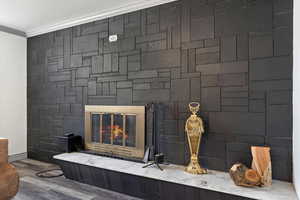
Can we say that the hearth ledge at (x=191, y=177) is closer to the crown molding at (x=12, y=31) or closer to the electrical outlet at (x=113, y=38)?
the electrical outlet at (x=113, y=38)

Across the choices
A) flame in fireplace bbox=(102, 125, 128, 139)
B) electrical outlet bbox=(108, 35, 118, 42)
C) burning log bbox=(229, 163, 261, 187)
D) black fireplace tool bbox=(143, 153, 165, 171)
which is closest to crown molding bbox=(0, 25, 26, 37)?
electrical outlet bbox=(108, 35, 118, 42)

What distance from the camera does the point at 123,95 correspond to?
118 inches

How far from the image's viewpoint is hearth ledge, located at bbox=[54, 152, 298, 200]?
5.82 ft

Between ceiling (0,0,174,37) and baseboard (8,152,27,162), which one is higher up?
ceiling (0,0,174,37)

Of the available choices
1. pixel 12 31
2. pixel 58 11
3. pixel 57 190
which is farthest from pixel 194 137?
pixel 12 31

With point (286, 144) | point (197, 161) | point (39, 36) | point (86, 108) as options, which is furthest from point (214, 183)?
point (39, 36)

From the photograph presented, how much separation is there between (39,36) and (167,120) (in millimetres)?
3056

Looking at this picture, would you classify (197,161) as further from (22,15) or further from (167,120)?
(22,15)

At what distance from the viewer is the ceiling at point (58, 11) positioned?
9.27 feet

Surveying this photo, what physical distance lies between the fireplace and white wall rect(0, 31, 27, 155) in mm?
1642

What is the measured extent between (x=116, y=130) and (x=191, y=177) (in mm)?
1320

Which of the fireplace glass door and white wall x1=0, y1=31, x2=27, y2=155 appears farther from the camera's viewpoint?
white wall x1=0, y1=31, x2=27, y2=155

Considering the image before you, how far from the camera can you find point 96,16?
3.21 meters

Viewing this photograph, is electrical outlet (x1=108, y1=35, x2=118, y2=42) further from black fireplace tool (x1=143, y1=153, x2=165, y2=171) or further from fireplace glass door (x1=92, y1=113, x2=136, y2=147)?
black fireplace tool (x1=143, y1=153, x2=165, y2=171)
